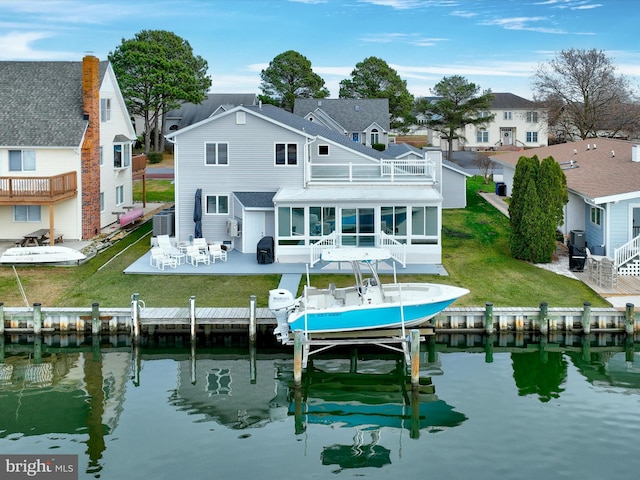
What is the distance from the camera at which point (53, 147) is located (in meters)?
40.1

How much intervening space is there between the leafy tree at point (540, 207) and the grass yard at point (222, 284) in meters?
0.96

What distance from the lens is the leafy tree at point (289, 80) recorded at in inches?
3907

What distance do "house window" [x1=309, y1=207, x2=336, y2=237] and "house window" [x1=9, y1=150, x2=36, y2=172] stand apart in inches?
547

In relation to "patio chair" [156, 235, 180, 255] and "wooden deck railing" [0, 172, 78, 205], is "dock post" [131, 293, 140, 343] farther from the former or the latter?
"wooden deck railing" [0, 172, 78, 205]

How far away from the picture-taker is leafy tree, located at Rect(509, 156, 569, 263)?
35594mm

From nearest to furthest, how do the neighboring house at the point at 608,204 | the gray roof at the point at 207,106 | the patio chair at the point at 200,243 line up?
the neighboring house at the point at 608,204, the patio chair at the point at 200,243, the gray roof at the point at 207,106

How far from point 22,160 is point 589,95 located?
50.6 m

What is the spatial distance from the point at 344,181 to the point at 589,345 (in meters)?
14.1

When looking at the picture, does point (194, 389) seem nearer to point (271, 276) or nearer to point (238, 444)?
point (238, 444)

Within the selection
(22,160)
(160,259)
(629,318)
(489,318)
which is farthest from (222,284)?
Result: (629,318)

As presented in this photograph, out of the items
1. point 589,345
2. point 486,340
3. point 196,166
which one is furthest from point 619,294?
point 196,166

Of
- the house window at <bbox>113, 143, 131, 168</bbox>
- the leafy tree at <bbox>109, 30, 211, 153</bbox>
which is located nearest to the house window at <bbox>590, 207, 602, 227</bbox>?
the house window at <bbox>113, 143, 131, 168</bbox>

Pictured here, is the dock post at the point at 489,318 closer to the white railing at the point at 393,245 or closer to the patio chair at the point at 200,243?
the white railing at the point at 393,245

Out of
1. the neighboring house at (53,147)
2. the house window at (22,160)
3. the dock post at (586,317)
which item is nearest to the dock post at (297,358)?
the dock post at (586,317)
